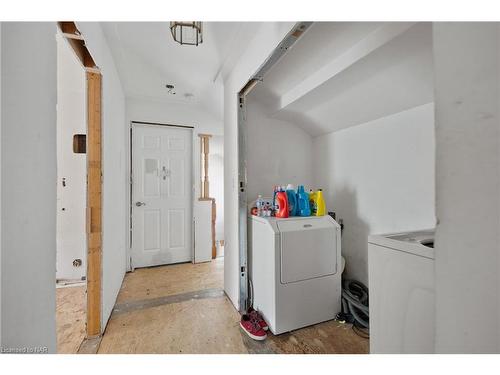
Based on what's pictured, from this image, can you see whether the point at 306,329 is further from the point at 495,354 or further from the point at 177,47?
the point at 177,47

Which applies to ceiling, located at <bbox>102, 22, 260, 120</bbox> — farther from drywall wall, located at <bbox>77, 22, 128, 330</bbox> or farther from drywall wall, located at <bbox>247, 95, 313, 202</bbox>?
drywall wall, located at <bbox>247, 95, 313, 202</bbox>

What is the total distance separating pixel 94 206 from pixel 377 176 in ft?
7.74

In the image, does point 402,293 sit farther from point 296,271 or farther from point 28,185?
point 28,185

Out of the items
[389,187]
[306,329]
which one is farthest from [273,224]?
[389,187]

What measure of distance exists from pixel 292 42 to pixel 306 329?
6.66 feet

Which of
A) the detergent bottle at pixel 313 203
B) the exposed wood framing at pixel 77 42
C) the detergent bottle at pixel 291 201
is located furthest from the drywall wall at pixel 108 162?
the detergent bottle at pixel 313 203

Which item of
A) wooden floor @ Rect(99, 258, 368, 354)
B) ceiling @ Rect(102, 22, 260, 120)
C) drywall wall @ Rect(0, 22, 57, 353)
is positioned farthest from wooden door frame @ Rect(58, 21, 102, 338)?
drywall wall @ Rect(0, 22, 57, 353)

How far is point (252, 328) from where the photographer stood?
5.35 feet

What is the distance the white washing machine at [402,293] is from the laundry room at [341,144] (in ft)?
2.69

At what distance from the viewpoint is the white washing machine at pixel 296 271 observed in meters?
1.63

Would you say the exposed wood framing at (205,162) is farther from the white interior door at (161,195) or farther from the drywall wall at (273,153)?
the drywall wall at (273,153)

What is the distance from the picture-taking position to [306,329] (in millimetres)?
1701

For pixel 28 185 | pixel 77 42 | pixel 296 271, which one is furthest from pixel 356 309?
pixel 77 42

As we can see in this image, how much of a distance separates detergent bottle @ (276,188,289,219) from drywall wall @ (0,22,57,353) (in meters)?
1.45
